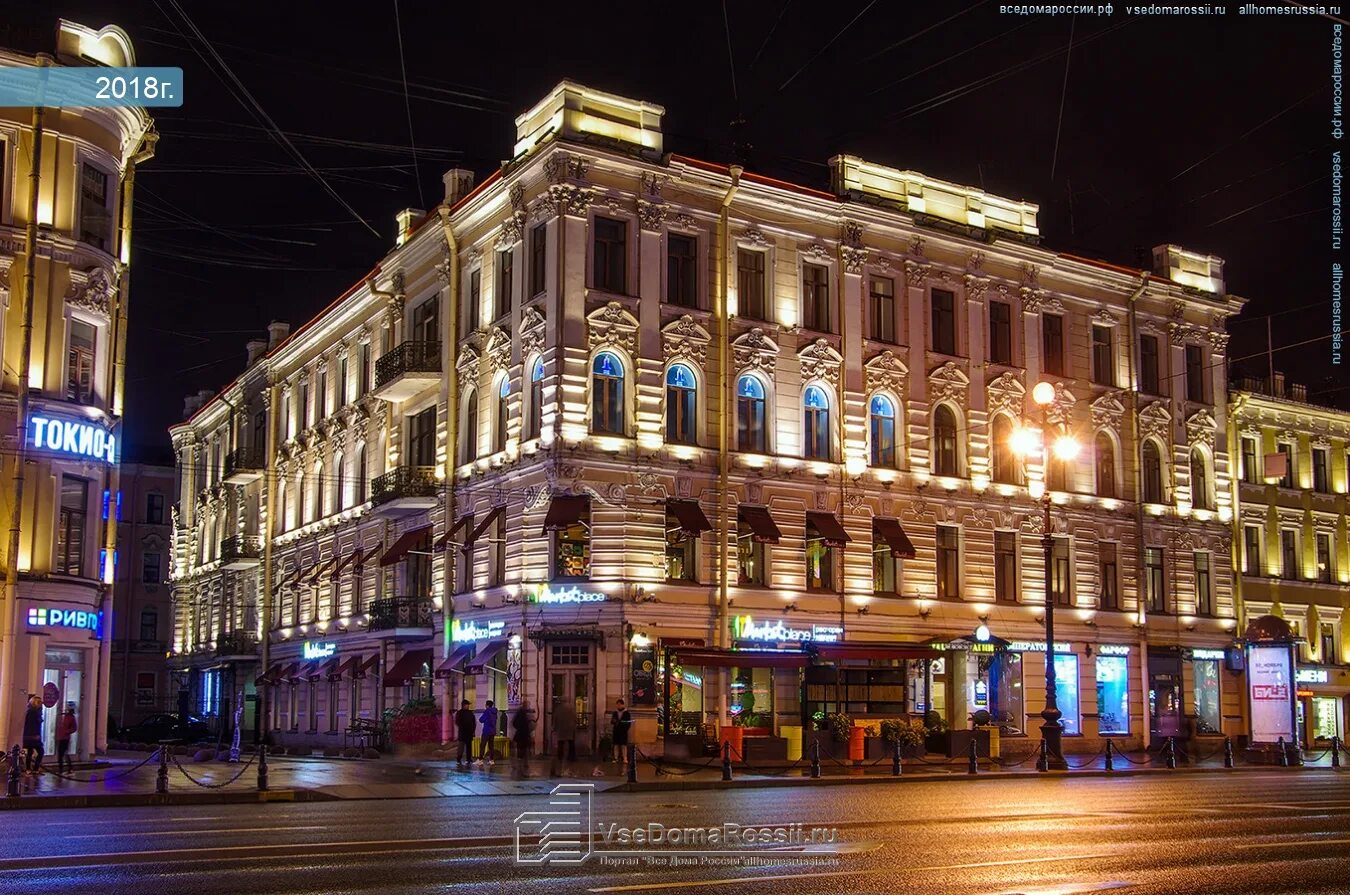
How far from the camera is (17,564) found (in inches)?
1291

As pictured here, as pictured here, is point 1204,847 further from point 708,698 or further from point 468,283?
point 468,283

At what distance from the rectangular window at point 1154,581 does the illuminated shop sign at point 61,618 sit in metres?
33.2

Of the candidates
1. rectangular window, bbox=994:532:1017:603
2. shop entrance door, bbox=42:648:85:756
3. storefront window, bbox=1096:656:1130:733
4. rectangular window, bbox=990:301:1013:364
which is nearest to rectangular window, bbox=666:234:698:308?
rectangular window, bbox=990:301:1013:364

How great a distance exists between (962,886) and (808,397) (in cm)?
3004

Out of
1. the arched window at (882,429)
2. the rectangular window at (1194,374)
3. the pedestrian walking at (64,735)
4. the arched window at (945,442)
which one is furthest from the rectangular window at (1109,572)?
the pedestrian walking at (64,735)

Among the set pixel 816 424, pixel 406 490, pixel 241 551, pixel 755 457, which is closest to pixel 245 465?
pixel 241 551

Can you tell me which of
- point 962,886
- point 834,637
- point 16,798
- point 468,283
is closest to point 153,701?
point 468,283

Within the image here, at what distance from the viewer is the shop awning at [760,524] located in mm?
38906

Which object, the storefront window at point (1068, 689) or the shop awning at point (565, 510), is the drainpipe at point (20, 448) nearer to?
the shop awning at point (565, 510)

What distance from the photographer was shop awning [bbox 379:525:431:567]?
42831mm

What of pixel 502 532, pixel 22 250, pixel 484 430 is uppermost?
pixel 22 250

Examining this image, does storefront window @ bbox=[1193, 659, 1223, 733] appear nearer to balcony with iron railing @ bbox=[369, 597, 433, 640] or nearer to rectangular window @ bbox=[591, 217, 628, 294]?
rectangular window @ bbox=[591, 217, 628, 294]

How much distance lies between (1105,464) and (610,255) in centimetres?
1986

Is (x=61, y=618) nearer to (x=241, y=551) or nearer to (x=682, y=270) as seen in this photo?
(x=682, y=270)
